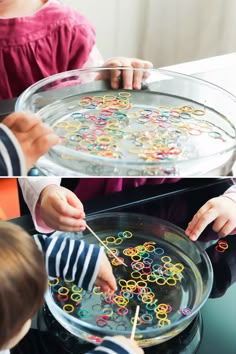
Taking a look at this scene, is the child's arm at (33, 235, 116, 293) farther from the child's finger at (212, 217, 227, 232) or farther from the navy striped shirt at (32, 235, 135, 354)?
the child's finger at (212, 217, 227, 232)

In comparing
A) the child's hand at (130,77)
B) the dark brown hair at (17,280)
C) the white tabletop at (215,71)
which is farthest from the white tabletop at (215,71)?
the dark brown hair at (17,280)

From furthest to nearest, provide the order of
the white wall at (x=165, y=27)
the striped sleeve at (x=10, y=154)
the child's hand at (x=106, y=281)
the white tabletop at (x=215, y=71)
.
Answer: the white wall at (x=165, y=27) → the white tabletop at (x=215, y=71) → the child's hand at (x=106, y=281) → the striped sleeve at (x=10, y=154)

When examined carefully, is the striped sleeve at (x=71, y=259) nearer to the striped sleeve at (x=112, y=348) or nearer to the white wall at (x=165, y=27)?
the striped sleeve at (x=112, y=348)

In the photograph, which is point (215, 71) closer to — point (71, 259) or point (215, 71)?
point (215, 71)

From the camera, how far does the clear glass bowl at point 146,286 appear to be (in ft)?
1.40

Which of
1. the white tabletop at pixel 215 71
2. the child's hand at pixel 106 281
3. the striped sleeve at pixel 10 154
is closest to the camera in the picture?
the striped sleeve at pixel 10 154

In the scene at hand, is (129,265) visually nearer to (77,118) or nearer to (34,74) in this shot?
(77,118)

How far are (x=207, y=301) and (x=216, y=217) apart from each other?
0.43 feet

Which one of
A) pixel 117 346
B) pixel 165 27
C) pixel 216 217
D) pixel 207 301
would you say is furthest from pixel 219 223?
pixel 165 27

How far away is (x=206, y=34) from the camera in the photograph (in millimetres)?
1251

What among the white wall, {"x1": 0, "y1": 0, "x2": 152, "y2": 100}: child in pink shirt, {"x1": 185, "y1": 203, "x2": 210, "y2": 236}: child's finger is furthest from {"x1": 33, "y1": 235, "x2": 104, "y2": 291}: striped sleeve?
the white wall

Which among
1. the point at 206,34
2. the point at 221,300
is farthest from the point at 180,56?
the point at 221,300

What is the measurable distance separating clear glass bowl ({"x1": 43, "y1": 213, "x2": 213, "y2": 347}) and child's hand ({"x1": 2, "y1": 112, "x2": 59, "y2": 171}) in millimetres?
140

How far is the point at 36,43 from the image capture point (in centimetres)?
68
